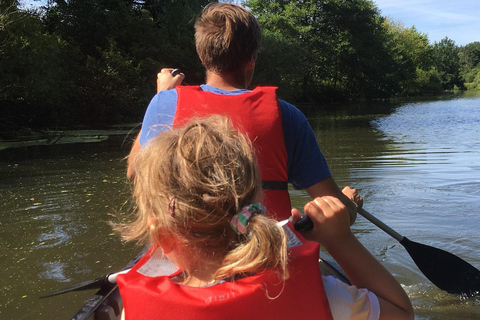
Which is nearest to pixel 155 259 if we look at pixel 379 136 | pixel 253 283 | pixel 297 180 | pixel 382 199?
pixel 253 283

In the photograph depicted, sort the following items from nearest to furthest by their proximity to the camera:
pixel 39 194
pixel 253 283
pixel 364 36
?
pixel 253 283 → pixel 39 194 → pixel 364 36

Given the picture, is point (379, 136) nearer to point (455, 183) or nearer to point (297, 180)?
point (455, 183)

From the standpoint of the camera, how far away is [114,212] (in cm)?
565

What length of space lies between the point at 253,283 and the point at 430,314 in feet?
7.80

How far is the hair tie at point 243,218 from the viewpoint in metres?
1.09

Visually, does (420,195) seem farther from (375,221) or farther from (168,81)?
(168,81)

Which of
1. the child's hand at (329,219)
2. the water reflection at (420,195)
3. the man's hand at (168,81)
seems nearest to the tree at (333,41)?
the water reflection at (420,195)

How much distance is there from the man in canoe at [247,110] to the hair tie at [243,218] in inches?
26.0

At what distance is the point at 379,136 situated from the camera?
1318 centimetres

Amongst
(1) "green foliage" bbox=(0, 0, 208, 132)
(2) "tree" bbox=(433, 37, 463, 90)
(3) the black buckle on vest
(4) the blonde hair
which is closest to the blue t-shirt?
(3) the black buckle on vest

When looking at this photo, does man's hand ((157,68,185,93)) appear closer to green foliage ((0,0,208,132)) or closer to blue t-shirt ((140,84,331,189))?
blue t-shirt ((140,84,331,189))

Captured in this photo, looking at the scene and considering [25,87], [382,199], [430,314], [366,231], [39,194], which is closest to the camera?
[430,314]

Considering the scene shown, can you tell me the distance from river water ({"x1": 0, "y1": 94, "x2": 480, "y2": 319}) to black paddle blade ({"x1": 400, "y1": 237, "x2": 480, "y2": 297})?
12cm

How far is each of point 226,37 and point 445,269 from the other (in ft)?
7.01
